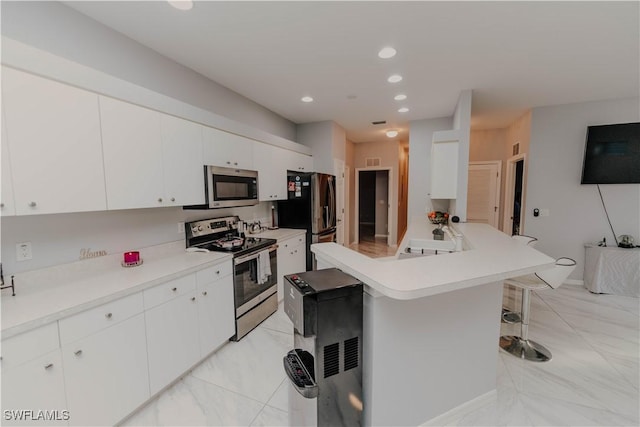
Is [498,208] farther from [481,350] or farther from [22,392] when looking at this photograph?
[22,392]

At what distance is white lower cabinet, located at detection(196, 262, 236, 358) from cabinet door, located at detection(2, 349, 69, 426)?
3.03ft

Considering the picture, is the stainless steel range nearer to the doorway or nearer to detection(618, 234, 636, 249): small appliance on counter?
the doorway

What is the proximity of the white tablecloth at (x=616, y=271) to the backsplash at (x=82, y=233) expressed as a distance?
5549 mm

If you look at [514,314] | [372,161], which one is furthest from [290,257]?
[372,161]

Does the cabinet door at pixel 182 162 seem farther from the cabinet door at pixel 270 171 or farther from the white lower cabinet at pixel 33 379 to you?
the white lower cabinet at pixel 33 379

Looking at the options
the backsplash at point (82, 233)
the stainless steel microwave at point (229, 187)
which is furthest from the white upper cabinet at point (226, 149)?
the backsplash at point (82, 233)

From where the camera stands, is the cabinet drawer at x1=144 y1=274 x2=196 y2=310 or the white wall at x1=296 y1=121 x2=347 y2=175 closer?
the cabinet drawer at x1=144 y1=274 x2=196 y2=310

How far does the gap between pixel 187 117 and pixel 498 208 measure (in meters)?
6.06

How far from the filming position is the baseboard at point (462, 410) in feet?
5.59

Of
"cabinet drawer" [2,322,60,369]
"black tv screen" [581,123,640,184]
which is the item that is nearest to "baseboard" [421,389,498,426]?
"cabinet drawer" [2,322,60,369]

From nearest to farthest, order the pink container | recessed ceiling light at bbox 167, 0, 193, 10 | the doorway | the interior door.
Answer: recessed ceiling light at bbox 167, 0, 193, 10 < the pink container < the interior door < the doorway

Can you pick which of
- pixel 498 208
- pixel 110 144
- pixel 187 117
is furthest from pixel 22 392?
pixel 498 208

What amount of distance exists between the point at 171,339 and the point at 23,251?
42.5 inches

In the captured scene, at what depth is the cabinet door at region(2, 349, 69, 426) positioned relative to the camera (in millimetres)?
1254
